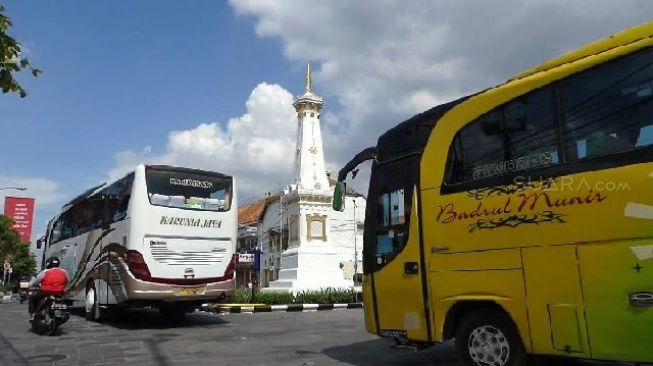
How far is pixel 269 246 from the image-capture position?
5303 cm

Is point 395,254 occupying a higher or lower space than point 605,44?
lower

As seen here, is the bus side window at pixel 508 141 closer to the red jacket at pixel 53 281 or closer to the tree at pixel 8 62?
the tree at pixel 8 62


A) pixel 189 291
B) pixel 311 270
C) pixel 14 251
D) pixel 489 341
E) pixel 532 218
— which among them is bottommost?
pixel 489 341

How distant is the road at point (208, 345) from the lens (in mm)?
7961

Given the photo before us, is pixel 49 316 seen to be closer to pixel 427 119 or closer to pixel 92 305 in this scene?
pixel 92 305

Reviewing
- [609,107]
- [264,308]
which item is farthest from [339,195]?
[264,308]

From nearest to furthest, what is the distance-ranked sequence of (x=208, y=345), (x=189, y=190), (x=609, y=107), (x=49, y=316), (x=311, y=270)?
(x=609, y=107) < (x=208, y=345) < (x=49, y=316) < (x=189, y=190) < (x=311, y=270)

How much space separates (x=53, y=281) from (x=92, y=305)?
101 inches

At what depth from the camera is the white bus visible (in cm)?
1224

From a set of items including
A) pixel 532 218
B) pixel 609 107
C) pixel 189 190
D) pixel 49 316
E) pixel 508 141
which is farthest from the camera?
pixel 189 190

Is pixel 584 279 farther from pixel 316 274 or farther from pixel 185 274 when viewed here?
pixel 316 274

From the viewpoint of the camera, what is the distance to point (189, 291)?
1258 centimetres

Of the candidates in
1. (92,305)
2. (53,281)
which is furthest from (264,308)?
(53,281)

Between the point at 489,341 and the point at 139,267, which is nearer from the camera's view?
the point at 489,341
